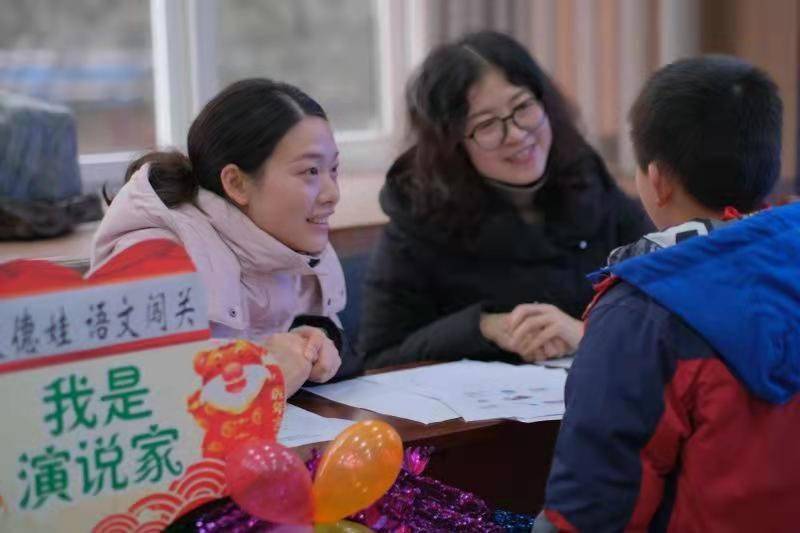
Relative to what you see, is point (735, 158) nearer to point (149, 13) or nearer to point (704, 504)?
point (704, 504)

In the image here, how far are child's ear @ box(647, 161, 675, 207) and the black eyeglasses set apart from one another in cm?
78

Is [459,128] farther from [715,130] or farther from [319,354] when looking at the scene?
[715,130]

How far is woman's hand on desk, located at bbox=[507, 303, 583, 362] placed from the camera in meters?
1.97

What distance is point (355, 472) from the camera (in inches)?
47.8

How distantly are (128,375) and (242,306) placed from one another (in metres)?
0.57

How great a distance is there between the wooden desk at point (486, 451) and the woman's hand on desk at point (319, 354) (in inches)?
1.5

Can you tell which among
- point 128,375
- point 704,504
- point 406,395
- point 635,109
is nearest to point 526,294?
point 406,395

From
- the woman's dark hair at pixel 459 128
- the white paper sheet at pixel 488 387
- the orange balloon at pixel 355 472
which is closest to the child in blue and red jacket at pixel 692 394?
the orange balloon at pixel 355 472

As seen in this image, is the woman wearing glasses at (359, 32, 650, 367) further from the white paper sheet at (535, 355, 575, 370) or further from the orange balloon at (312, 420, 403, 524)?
the orange balloon at (312, 420, 403, 524)

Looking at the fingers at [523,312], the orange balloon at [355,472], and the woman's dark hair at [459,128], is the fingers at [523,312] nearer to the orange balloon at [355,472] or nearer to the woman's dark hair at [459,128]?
the woman's dark hair at [459,128]

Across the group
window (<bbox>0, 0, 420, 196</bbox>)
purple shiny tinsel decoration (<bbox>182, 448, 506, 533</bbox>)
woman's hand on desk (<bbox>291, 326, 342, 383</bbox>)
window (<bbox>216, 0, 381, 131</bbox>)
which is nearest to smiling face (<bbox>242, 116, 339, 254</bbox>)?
woman's hand on desk (<bbox>291, 326, 342, 383</bbox>)

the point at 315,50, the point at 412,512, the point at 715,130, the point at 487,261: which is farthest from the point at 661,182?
the point at 315,50

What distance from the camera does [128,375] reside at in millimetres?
1119

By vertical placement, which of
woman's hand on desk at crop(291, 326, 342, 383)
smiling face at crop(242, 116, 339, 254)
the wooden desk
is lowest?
the wooden desk
